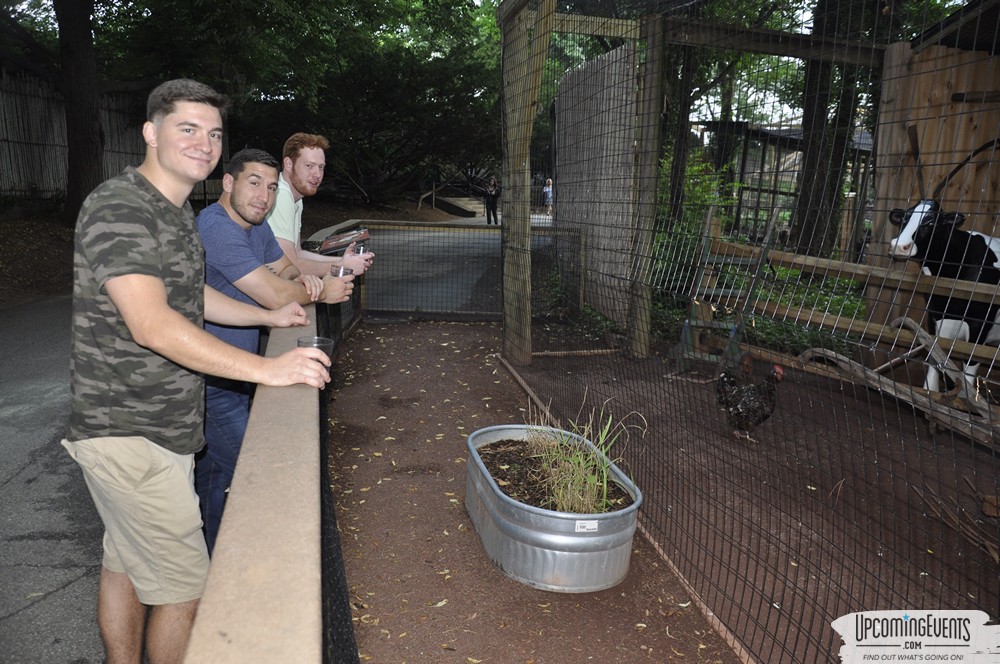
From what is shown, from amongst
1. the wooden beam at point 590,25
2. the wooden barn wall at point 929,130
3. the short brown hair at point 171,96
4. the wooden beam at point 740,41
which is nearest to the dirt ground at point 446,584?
the short brown hair at point 171,96

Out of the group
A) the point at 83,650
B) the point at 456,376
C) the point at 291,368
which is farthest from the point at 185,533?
the point at 456,376

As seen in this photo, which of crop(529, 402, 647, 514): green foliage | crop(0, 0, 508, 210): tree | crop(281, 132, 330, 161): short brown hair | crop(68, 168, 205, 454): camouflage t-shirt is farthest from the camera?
crop(0, 0, 508, 210): tree

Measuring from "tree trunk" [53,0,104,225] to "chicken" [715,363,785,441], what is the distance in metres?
11.8

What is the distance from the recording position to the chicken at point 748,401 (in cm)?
489

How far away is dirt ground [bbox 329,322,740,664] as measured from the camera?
2.93m

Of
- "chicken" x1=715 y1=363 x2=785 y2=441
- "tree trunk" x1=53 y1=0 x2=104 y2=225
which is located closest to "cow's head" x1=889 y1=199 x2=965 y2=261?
"chicken" x1=715 y1=363 x2=785 y2=441

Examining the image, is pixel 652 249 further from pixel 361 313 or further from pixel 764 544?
pixel 361 313

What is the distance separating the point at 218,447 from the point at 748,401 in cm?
342

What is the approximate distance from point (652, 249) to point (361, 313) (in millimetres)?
5280

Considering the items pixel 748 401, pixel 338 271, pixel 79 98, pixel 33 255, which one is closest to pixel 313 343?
pixel 338 271

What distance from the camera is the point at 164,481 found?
206cm

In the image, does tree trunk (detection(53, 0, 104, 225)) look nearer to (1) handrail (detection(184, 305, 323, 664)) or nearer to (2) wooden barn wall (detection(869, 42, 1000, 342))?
(2) wooden barn wall (detection(869, 42, 1000, 342))

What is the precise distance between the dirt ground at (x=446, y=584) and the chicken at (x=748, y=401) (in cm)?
148

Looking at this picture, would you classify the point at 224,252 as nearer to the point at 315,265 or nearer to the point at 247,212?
the point at 247,212
